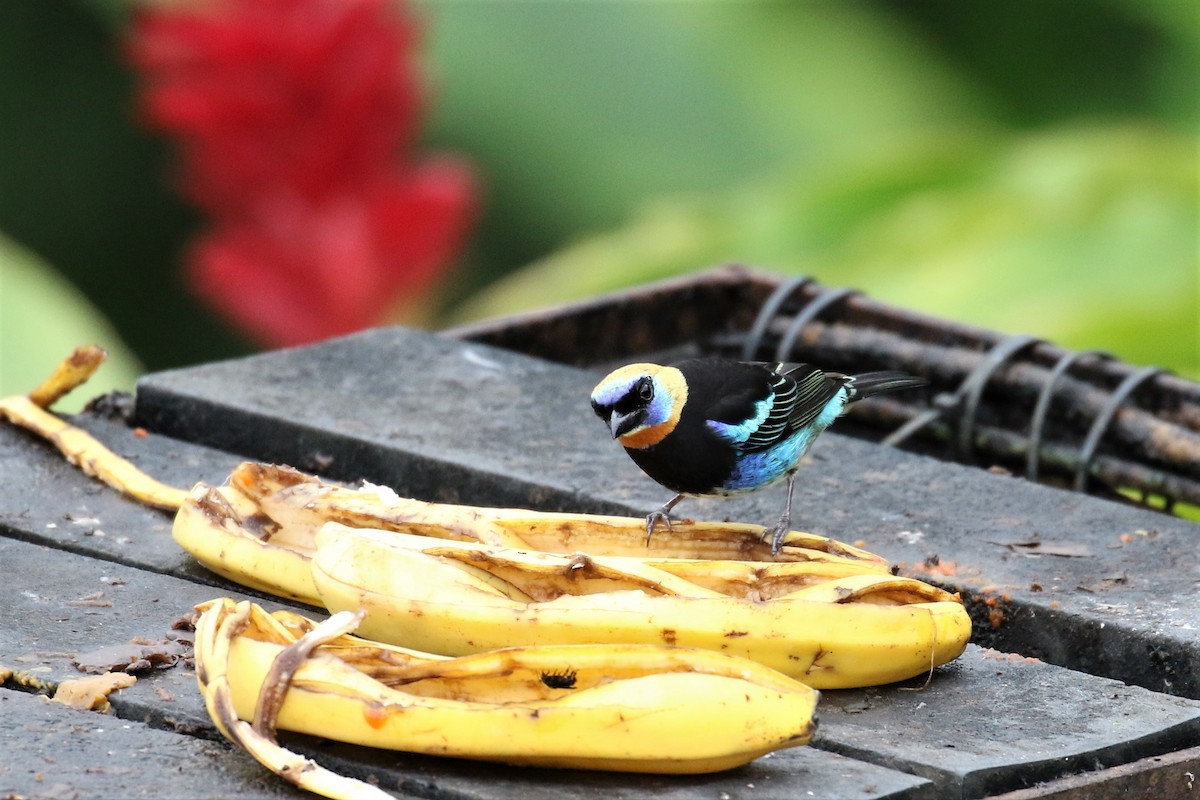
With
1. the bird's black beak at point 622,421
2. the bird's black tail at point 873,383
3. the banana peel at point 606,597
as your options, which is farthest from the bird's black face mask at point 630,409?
the bird's black tail at point 873,383

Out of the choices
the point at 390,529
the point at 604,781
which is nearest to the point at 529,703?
the point at 604,781

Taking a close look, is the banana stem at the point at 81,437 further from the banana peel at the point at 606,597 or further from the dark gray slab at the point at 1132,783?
the dark gray slab at the point at 1132,783

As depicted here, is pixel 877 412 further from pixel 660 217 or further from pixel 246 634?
pixel 246 634

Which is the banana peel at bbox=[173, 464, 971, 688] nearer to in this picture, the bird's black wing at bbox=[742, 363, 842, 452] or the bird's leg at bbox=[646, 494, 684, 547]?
the bird's leg at bbox=[646, 494, 684, 547]

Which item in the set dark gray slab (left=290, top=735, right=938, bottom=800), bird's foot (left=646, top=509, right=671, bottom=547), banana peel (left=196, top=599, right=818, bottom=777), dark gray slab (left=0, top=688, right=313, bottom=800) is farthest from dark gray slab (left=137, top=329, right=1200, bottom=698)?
dark gray slab (left=0, top=688, right=313, bottom=800)

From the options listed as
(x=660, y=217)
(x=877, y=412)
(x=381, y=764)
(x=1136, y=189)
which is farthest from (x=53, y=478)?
(x=1136, y=189)

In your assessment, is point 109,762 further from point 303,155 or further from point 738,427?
point 303,155
